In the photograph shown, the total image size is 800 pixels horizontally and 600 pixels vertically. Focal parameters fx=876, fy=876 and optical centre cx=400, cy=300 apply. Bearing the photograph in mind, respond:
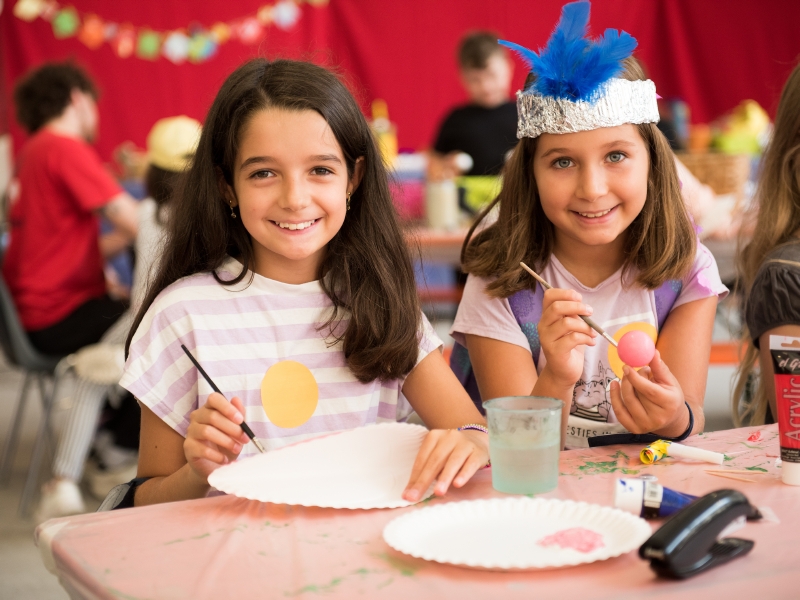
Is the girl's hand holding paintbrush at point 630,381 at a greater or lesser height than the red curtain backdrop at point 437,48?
lesser

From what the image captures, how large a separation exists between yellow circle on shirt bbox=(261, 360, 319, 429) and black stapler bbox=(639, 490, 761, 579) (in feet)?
2.52

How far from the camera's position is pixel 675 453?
3.70 feet

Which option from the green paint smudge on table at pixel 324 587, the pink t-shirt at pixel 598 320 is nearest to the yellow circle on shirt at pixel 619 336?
the pink t-shirt at pixel 598 320

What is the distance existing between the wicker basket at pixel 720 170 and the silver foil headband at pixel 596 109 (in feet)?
5.65

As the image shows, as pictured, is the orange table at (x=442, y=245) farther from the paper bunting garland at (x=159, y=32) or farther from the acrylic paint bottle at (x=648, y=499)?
the paper bunting garland at (x=159, y=32)

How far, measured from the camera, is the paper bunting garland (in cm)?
630

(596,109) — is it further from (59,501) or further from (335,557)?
(59,501)

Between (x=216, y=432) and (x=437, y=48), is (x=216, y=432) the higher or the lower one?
the lower one

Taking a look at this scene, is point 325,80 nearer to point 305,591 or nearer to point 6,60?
point 305,591

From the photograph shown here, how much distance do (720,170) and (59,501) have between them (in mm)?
2549

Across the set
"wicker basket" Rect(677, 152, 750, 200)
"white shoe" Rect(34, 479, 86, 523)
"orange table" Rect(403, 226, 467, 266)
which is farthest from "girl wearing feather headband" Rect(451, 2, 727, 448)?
"white shoe" Rect(34, 479, 86, 523)

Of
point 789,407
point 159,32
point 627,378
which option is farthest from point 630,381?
point 159,32

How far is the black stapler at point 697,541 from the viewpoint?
748 mm

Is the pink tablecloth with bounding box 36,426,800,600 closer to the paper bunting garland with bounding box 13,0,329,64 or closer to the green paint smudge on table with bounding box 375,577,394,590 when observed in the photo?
the green paint smudge on table with bounding box 375,577,394,590
